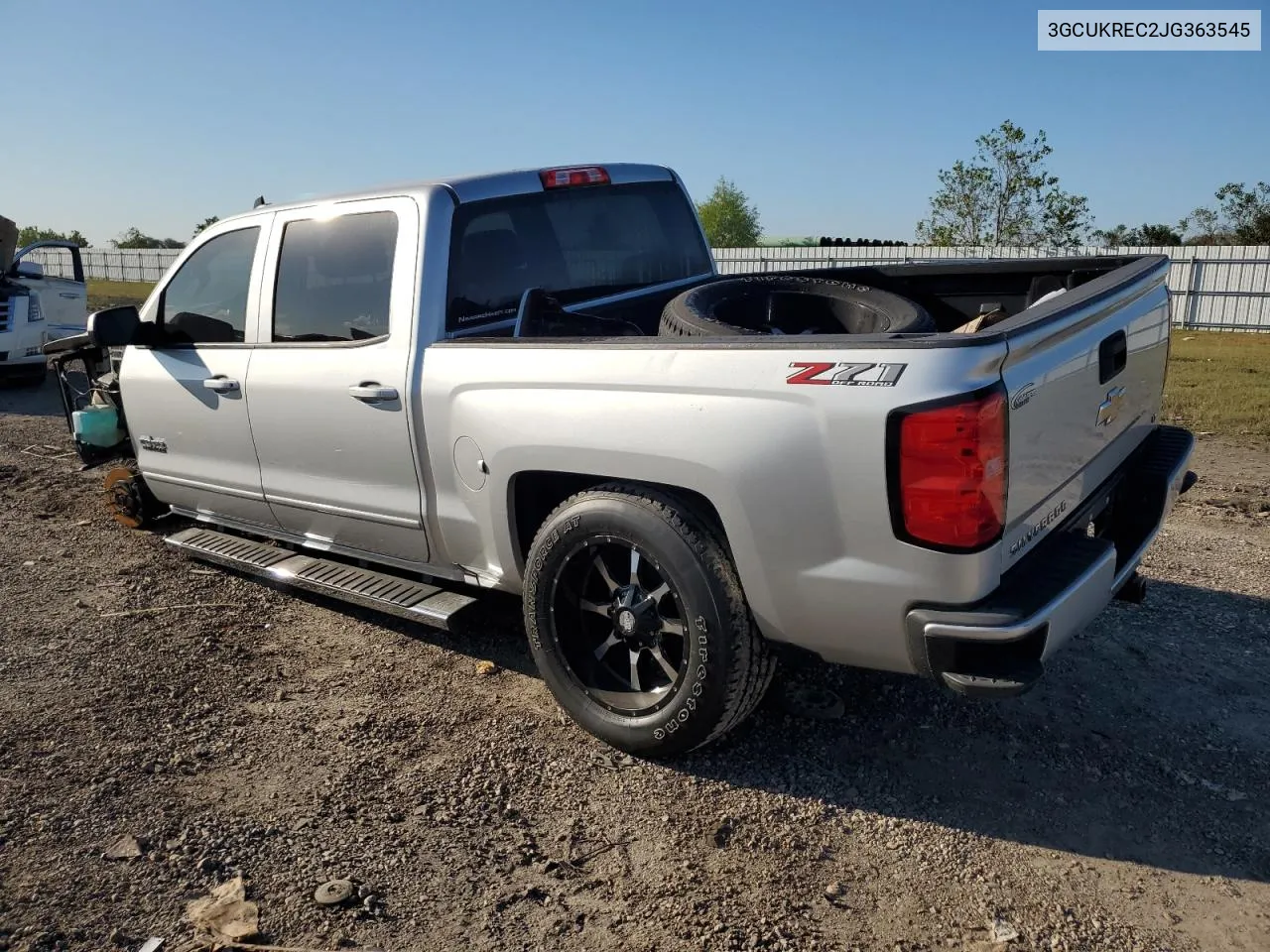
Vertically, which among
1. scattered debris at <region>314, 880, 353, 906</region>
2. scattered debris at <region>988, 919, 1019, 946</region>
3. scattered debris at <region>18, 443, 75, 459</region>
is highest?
scattered debris at <region>18, 443, 75, 459</region>

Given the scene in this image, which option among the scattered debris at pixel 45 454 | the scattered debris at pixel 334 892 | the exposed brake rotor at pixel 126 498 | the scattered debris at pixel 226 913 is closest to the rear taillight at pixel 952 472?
the scattered debris at pixel 334 892

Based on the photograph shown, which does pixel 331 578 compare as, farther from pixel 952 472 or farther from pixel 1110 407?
pixel 1110 407

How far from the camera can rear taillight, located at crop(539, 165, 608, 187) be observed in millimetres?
4160

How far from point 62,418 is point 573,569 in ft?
29.7

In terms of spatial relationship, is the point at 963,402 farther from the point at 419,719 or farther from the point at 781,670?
the point at 419,719

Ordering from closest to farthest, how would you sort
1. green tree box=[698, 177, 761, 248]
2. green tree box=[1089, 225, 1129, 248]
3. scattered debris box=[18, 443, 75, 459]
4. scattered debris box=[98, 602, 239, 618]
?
scattered debris box=[98, 602, 239, 618]
scattered debris box=[18, 443, 75, 459]
green tree box=[1089, 225, 1129, 248]
green tree box=[698, 177, 761, 248]

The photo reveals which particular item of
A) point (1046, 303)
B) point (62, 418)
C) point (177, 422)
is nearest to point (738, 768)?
point (1046, 303)

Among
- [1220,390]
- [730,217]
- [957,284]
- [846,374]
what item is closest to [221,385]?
[846,374]

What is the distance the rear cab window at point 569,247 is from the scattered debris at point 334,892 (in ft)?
6.63

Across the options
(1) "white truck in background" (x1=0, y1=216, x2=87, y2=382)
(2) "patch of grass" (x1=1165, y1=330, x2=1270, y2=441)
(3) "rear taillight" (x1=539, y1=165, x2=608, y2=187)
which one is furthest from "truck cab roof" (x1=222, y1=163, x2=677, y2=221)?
(1) "white truck in background" (x1=0, y1=216, x2=87, y2=382)

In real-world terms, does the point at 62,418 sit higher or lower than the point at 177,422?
lower

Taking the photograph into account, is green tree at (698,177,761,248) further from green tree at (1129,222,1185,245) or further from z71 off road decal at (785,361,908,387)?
z71 off road decal at (785,361,908,387)

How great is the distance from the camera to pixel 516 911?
2.56m

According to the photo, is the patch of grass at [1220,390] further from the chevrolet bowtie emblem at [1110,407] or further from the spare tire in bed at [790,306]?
the spare tire in bed at [790,306]
